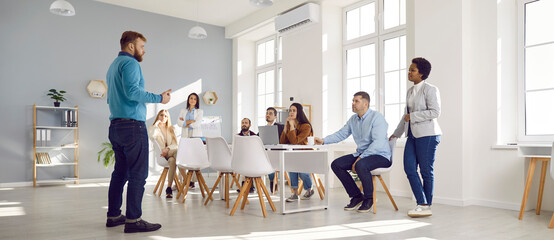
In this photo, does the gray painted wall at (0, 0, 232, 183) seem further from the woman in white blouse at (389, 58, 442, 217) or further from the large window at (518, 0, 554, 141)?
the large window at (518, 0, 554, 141)

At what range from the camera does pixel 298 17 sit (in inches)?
251

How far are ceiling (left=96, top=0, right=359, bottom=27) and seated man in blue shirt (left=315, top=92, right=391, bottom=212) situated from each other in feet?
12.2

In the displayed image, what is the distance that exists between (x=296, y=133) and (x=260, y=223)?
4.96ft

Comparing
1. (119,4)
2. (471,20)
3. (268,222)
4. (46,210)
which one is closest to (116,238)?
(268,222)

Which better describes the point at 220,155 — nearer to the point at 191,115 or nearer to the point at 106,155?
the point at 191,115

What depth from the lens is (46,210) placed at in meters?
3.99

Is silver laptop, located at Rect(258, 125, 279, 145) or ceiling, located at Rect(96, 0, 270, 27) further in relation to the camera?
ceiling, located at Rect(96, 0, 270, 27)

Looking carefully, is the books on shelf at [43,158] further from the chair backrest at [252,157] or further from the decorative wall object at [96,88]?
the chair backrest at [252,157]

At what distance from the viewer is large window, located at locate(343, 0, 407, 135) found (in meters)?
5.50

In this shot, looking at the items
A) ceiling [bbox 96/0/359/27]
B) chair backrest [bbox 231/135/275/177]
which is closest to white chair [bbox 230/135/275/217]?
chair backrest [bbox 231/135/275/177]

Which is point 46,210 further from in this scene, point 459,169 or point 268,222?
point 459,169

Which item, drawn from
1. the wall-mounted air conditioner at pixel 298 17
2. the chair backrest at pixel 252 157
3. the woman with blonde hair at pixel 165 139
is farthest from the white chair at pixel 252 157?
the wall-mounted air conditioner at pixel 298 17

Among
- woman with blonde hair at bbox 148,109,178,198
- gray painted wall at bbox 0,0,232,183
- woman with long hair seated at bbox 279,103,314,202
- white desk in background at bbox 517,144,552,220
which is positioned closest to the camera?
white desk in background at bbox 517,144,552,220

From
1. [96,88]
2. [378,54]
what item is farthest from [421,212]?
[96,88]
